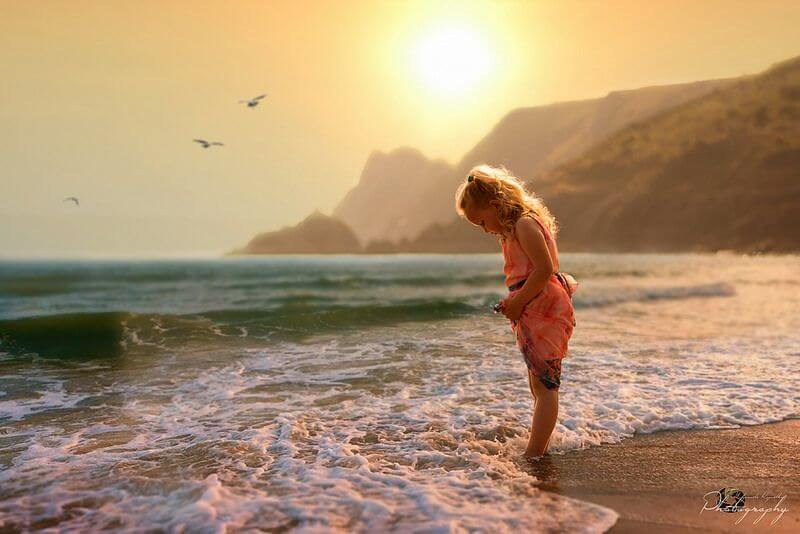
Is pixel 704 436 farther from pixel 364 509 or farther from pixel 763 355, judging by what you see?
pixel 763 355

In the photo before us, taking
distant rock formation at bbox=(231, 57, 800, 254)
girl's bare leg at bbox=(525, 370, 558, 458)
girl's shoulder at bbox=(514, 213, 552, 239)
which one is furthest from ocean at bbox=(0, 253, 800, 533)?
distant rock formation at bbox=(231, 57, 800, 254)

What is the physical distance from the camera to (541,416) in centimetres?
377

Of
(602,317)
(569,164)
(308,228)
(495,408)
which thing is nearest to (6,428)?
(495,408)

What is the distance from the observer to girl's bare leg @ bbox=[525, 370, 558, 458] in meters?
3.71

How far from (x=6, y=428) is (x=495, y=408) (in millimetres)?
4232

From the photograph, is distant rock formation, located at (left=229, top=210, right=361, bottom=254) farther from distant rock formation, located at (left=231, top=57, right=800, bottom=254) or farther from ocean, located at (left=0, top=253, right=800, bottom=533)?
ocean, located at (left=0, top=253, right=800, bottom=533)

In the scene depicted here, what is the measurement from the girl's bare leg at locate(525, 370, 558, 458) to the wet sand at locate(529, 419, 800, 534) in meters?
0.12

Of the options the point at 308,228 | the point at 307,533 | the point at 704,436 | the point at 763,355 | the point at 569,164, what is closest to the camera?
the point at 307,533

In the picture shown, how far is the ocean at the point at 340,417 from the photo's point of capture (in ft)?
10.4

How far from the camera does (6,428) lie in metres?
5.09

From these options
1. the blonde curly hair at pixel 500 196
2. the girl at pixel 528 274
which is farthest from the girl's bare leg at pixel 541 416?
the blonde curly hair at pixel 500 196
